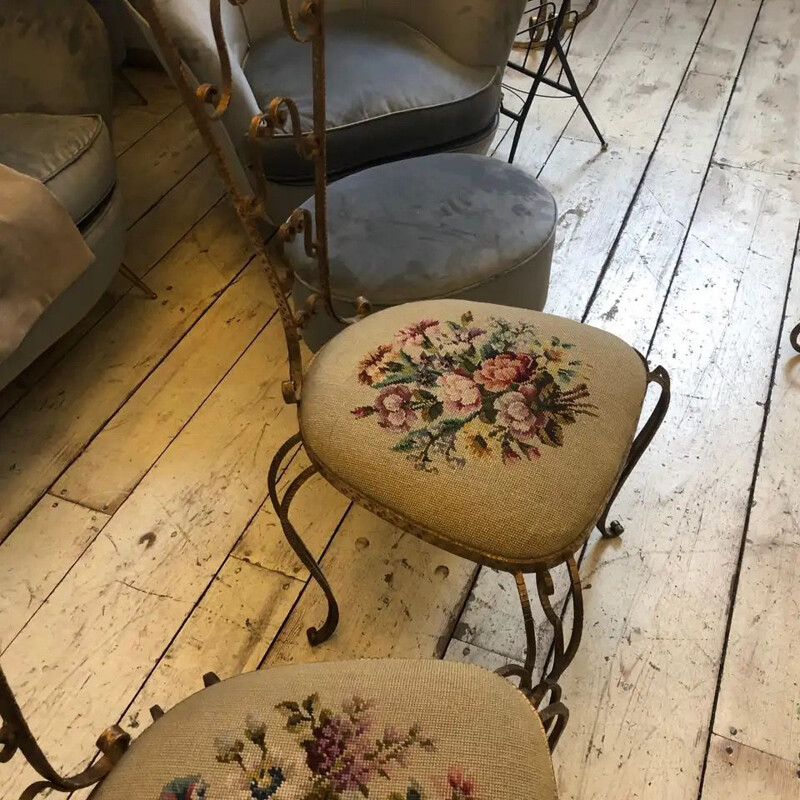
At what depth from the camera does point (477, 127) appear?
148 cm

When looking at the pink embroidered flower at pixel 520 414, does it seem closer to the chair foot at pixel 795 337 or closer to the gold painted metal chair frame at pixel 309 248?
the gold painted metal chair frame at pixel 309 248

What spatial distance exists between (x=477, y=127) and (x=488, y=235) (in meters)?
0.47

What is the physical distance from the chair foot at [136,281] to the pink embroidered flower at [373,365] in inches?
34.0

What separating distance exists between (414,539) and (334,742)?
0.58 metres

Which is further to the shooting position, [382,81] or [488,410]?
[382,81]

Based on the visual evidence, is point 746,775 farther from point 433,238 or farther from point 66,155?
point 66,155

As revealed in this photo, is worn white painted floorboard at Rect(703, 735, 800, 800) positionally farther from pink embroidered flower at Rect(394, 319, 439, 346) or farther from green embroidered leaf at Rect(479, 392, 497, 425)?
pink embroidered flower at Rect(394, 319, 439, 346)

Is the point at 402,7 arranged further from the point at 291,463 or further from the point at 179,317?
the point at 291,463

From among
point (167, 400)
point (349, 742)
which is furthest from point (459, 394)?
point (167, 400)

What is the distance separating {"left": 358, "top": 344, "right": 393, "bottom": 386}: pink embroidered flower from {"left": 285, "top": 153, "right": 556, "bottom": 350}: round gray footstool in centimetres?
22

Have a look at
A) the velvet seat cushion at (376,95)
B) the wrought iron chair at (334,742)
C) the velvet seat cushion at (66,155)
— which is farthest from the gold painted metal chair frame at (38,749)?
the velvet seat cushion at (376,95)

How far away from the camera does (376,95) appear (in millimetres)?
1378

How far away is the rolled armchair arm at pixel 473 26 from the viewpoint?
1.43m

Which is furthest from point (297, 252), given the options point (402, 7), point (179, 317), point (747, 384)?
point (747, 384)
